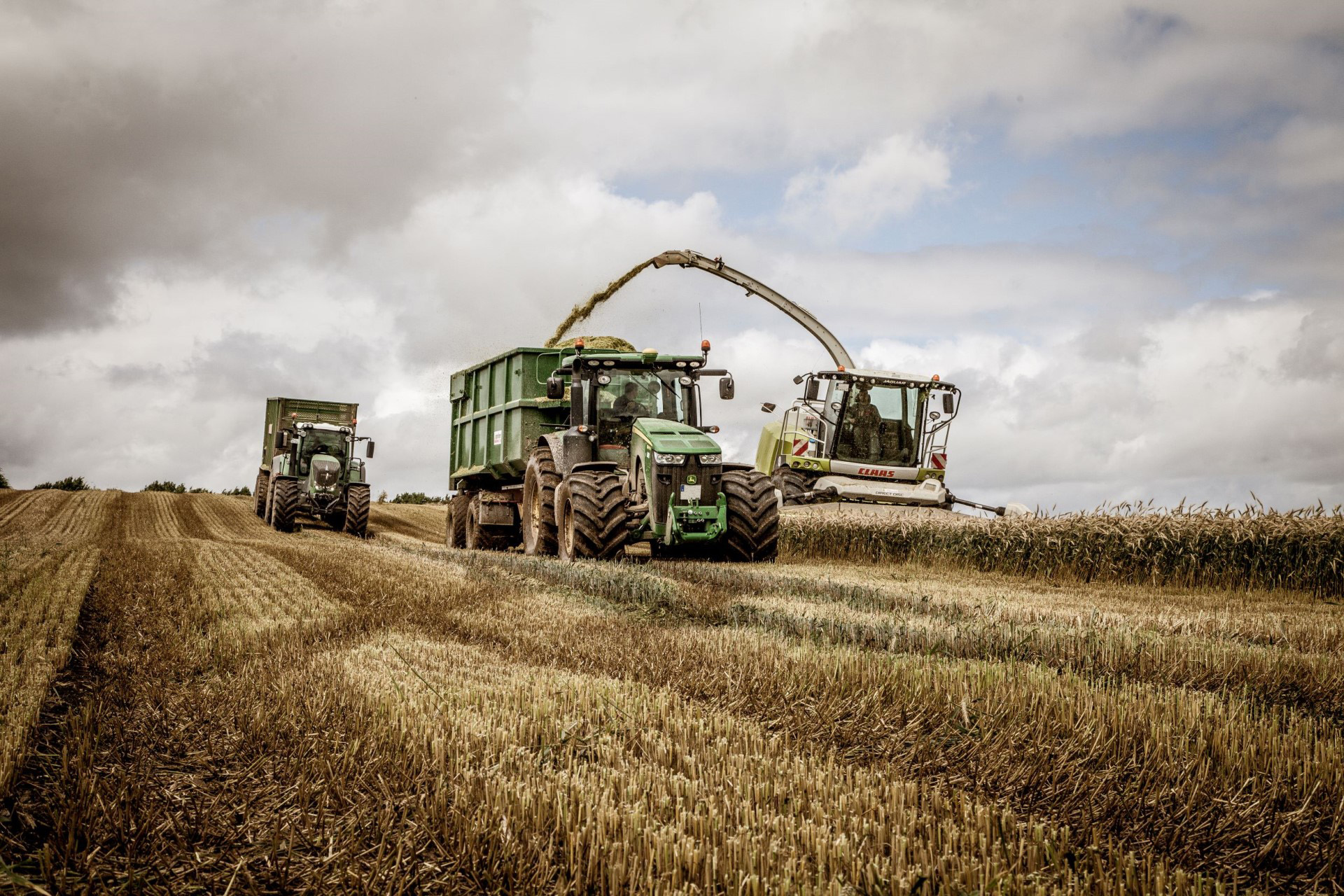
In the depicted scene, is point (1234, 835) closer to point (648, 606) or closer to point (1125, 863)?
point (1125, 863)

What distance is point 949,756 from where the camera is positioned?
10.7 feet

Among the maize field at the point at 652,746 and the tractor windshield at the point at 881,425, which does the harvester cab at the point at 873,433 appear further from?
the maize field at the point at 652,746

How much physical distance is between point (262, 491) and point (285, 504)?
5.13m

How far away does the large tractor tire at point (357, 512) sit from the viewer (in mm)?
21812

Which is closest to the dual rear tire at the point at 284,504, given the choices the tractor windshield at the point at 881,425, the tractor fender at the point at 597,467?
the tractor windshield at the point at 881,425

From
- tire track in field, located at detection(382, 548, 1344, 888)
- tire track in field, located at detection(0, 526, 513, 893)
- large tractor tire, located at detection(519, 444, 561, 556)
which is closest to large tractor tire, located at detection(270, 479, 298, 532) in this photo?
large tractor tire, located at detection(519, 444, 561, 556)

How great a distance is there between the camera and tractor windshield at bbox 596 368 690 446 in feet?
39.0

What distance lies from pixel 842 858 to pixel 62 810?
205 centimetres

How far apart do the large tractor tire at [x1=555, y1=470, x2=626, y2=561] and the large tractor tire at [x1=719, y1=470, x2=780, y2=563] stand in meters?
1.17

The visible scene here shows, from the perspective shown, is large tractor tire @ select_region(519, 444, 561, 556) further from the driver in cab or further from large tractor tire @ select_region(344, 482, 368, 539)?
large tractor tire @ select_region(344, 482, 368, 539)

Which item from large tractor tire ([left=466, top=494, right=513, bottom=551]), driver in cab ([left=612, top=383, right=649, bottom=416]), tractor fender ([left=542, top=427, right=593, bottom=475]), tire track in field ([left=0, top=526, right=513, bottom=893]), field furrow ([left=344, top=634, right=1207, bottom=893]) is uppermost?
driver in cab ([left=612, top=383, right=649, bottom=416])

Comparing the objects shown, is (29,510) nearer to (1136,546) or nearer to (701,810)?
(1136,546)

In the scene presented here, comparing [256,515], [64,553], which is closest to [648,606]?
[64,553]

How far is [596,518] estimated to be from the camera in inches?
412
